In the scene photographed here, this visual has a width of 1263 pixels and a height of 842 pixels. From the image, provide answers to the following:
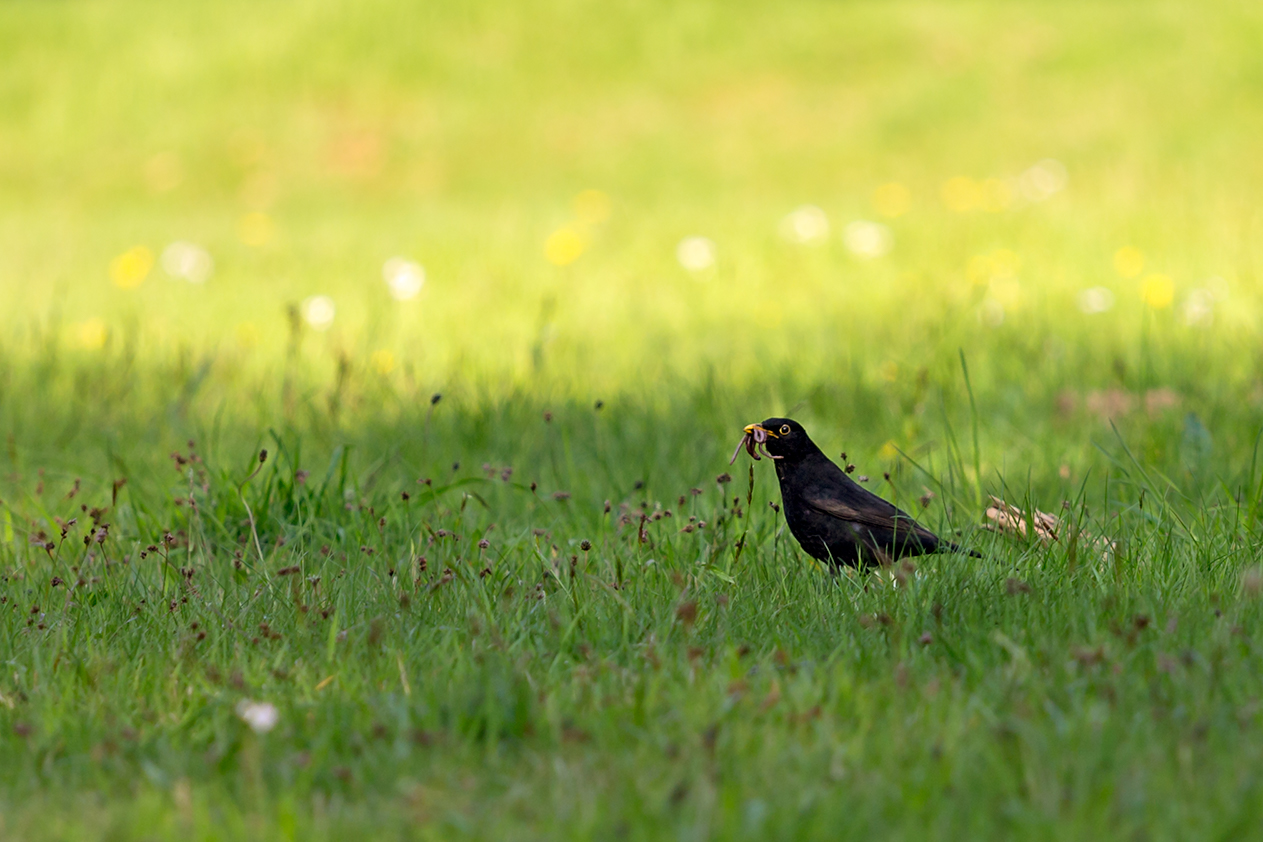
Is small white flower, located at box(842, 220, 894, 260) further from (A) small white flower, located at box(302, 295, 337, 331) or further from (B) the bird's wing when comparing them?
(B) the bird's wing

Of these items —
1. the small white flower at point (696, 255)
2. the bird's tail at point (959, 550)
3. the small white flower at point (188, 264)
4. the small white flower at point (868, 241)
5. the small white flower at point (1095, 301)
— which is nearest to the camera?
the bird's tail at point (959, 550)

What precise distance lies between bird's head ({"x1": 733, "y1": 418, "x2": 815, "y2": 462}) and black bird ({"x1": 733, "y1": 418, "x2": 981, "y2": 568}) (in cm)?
2

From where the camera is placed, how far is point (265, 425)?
5.32 m

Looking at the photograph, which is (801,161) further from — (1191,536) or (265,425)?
(1191,536)

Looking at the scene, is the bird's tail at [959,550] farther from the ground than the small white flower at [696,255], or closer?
closer

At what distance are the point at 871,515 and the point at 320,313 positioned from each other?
14.8 feet

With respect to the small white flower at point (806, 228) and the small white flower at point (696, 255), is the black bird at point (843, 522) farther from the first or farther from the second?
the small white flower at point (806, 228)

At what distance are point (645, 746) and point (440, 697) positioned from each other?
0.44 meters

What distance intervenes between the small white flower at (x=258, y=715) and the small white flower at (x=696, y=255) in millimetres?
6063

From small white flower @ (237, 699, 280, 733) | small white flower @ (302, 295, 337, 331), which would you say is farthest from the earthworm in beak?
small white flower @ (302, 295, 337, 331)

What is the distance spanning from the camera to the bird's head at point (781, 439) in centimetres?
346

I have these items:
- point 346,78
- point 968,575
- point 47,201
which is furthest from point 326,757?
point 346,78

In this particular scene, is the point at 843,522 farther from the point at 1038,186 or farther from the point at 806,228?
the point at 1038,186

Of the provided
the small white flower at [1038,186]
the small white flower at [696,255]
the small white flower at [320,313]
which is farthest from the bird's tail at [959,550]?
the small white flower at [1038,186]
